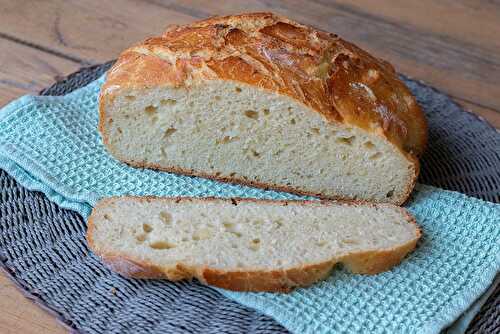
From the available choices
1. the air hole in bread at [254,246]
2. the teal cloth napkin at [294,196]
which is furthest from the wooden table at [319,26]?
the air hole in bread at [254,246]

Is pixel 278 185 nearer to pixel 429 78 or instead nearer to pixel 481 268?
pixel 481 268

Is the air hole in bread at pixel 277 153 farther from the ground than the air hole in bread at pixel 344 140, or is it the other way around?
the air hole in bread at pixel 344 140

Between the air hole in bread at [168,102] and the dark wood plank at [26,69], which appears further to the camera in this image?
the dark wood plank at [26,69]

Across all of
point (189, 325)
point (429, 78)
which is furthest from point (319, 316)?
point (429, 78)

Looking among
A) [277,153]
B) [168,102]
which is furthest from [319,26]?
[168,102]

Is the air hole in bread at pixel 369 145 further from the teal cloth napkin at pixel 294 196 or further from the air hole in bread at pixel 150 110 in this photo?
the air hole in bread at pixel 150 110

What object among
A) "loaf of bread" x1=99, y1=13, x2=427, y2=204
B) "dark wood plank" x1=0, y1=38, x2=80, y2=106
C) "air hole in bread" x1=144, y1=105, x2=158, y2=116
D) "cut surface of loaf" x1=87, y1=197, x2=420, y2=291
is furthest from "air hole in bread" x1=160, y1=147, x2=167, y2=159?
"dark wood plank" x1=0, y1=38, x2=80, y2=106
